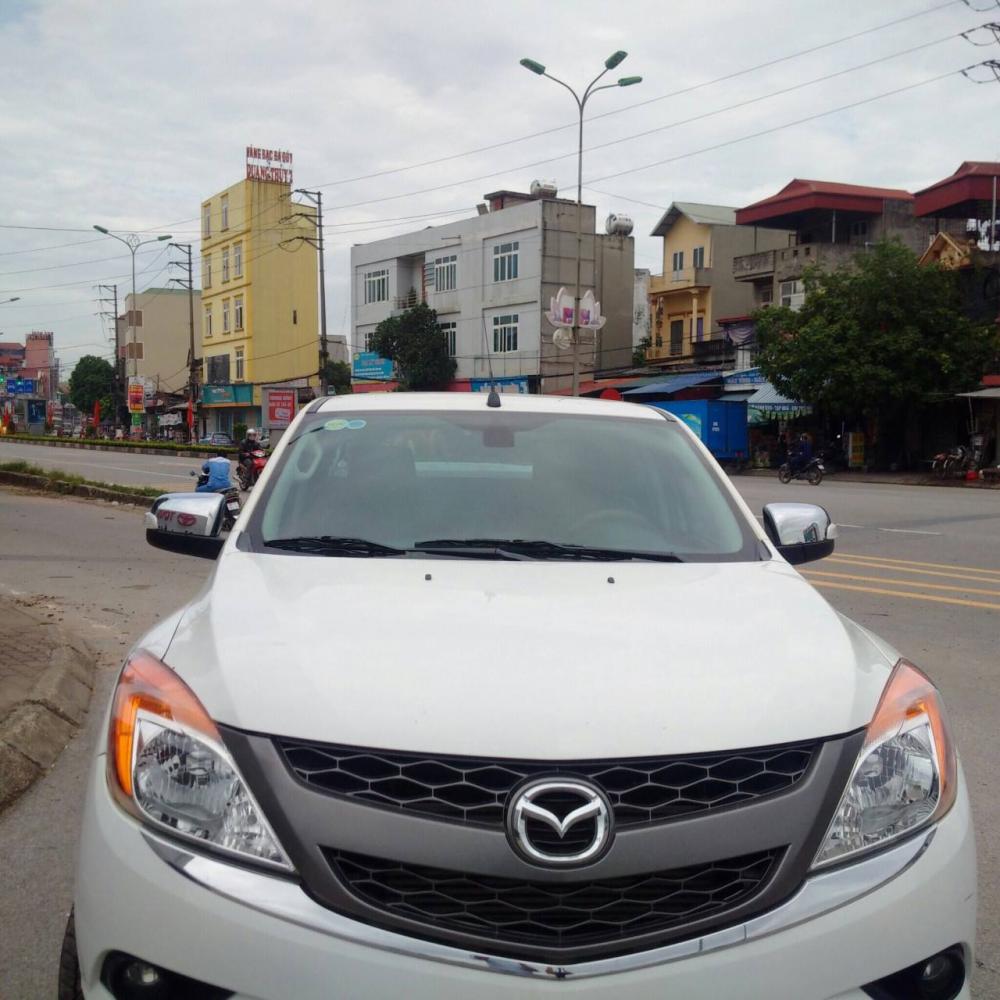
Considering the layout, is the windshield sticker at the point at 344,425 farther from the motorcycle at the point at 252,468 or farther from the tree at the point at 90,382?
the tree at the point at 90,382

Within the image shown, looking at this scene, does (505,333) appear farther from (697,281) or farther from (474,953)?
(474,953)

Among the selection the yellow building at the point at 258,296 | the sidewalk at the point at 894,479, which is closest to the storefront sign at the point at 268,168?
the yellow building at the point at 258,296

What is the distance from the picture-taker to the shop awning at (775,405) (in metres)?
38.1

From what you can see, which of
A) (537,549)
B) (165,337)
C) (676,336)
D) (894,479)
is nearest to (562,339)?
(676,336)

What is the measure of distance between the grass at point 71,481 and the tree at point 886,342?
790 inches

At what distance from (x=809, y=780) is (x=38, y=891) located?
2.48 meters

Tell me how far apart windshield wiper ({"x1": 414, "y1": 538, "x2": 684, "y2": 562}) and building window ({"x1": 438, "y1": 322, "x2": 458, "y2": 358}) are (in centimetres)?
5082

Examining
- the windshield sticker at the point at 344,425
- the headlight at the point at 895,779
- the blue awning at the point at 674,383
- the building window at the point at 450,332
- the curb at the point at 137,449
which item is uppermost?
the building window at the point at 450,332

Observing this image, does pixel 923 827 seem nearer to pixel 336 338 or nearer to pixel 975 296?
pixel 975 296

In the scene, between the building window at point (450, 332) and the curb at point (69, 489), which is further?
the building window at point (450, 332)

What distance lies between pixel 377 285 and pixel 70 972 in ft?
190

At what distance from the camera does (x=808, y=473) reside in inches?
1142

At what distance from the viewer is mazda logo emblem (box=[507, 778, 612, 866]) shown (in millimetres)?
1762

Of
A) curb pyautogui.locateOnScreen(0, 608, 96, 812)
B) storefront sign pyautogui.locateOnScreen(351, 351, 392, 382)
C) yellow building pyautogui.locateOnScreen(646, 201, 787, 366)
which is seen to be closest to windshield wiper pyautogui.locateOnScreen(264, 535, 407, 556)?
curb pyautogui.locateOnScreen(0, 608, 96, 812)
